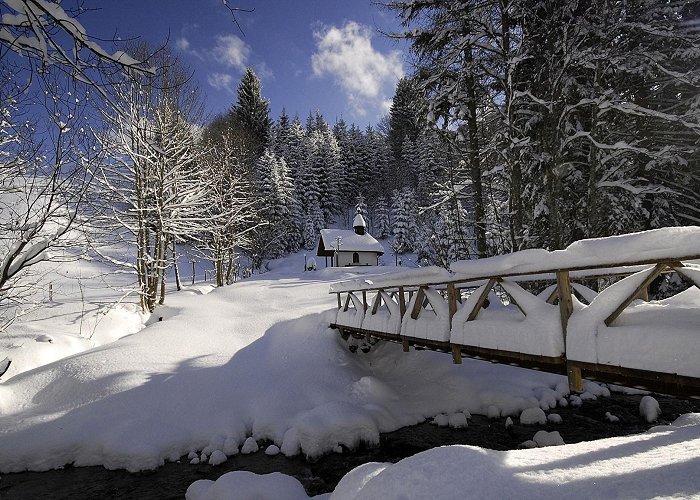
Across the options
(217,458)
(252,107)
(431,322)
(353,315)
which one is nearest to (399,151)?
(252,107)

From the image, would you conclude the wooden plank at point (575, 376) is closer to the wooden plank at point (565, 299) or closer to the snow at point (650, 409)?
the wooden plank at point (565, 299)

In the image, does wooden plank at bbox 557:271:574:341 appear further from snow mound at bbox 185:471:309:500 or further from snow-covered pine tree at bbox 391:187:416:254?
snow-covered pine tree at bbox 391:187:416:254

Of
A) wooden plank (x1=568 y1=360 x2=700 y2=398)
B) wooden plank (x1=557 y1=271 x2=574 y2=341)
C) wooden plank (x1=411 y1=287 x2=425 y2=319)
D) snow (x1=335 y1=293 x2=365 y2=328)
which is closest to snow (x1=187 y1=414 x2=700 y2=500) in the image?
wooden plank (x1=568 y1=360 x2=700 y2=398)

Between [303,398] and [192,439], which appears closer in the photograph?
[192,439]

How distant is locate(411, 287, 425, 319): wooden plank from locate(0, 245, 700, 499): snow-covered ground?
2495mm

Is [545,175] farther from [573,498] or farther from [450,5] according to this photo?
[573,498]

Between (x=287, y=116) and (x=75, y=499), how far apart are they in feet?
204

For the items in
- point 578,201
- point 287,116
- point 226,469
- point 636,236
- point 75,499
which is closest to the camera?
point 636,236

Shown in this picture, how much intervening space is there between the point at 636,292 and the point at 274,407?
6.72 metres

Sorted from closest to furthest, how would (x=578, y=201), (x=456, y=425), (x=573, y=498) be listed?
(x=573, y=498) → (x=456, y=425) → (x=578, y=201)

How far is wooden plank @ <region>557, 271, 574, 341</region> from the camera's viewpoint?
325cm

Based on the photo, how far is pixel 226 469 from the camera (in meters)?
5.85

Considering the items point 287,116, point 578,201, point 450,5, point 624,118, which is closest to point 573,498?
point 578,201

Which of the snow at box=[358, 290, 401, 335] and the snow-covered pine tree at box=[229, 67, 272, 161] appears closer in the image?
the snow at box=[358, 290, 401, 335]
